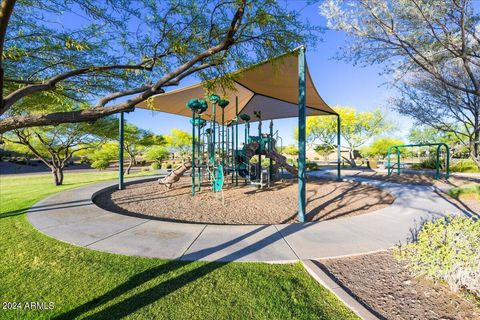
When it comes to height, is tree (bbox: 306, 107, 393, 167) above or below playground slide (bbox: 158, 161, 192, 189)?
above

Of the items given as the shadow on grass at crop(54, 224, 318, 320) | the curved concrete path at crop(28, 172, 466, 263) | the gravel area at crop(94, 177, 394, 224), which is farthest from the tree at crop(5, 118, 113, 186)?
the shadow on grass at crop(54, 224, 318, 320)

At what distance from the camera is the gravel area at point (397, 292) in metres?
2.00

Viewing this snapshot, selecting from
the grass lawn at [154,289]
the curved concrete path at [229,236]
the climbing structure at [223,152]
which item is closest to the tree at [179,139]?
the climbing structure at [223,152]

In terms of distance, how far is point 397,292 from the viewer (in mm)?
2287

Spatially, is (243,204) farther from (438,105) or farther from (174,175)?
(438,105)

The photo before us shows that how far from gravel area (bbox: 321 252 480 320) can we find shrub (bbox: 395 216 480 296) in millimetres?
128

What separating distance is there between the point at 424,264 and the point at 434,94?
11.4m

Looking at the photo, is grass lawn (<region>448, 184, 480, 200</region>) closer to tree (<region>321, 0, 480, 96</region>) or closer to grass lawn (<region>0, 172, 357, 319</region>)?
tree (<region>321, 0, 480, 96</region>)

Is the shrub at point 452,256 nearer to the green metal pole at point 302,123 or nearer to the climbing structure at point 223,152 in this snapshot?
the green metal pole at point 302,123

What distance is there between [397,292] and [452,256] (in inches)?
25.9

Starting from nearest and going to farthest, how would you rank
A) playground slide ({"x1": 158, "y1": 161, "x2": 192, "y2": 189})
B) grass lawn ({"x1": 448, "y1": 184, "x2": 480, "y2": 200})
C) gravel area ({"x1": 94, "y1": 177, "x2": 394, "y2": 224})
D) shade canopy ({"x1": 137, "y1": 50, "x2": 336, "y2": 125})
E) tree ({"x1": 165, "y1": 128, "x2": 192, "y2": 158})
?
shade canopy ({"x1": 137, "y1": 50, "x2": 336, "y2": 125}) → gravel area ({"x1": 94, "y1": 177, "x2": 394, "y2": 224}) → grass lawn ({"x1": 448, "y1": 184, "x2": 480, "y2": 200}) → playground slide ({"x1": 158, "y1": 161, "x2": 192, "y2": 189}) → tree ({"x1": 165, "y1": 128, "x2": 192, "y2": 158})

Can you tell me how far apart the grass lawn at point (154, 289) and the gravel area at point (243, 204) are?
2.50 m

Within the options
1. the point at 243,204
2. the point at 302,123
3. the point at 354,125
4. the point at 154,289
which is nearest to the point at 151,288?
the point at 154,289

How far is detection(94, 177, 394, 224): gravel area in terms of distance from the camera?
5531 millimetres
